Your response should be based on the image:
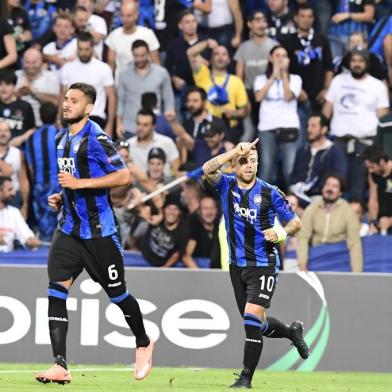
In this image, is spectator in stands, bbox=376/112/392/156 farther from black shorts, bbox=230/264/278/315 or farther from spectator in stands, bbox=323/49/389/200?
black shorts, bbox=230/264/278/315

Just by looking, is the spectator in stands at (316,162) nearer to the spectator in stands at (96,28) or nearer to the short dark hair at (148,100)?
the short dark hair at (148,100)

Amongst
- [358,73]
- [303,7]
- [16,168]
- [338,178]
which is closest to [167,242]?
[338,178]

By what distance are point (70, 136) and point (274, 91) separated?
7.29m

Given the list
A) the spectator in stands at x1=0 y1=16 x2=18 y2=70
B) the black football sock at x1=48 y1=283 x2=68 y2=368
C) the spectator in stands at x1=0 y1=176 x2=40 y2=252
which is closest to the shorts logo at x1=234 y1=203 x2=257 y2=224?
the black football sock at x1=48 y1=283 x2=68 y2=368

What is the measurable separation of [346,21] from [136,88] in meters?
3.23

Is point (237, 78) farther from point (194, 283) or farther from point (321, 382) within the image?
point (321, 382)

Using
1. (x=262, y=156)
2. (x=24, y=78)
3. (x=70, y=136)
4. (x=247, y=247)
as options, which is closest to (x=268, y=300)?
(x=247, y=247)

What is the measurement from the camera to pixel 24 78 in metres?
16.7

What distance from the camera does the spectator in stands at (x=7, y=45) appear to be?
16828mm

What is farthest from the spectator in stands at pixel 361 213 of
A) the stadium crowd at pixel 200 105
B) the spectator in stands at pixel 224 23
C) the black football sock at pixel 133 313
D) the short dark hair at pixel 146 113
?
the black football sock at pixel 133 313

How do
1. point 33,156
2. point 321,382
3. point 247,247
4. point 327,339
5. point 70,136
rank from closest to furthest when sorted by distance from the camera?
point 70,136, point 247,247, point 321,382, point 327,339, point 33,156

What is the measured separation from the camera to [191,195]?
51.4 ft

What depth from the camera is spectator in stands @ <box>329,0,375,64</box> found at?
17.2 meters

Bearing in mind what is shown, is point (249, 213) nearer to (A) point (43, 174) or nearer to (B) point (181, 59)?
(A) point (43, 174)
